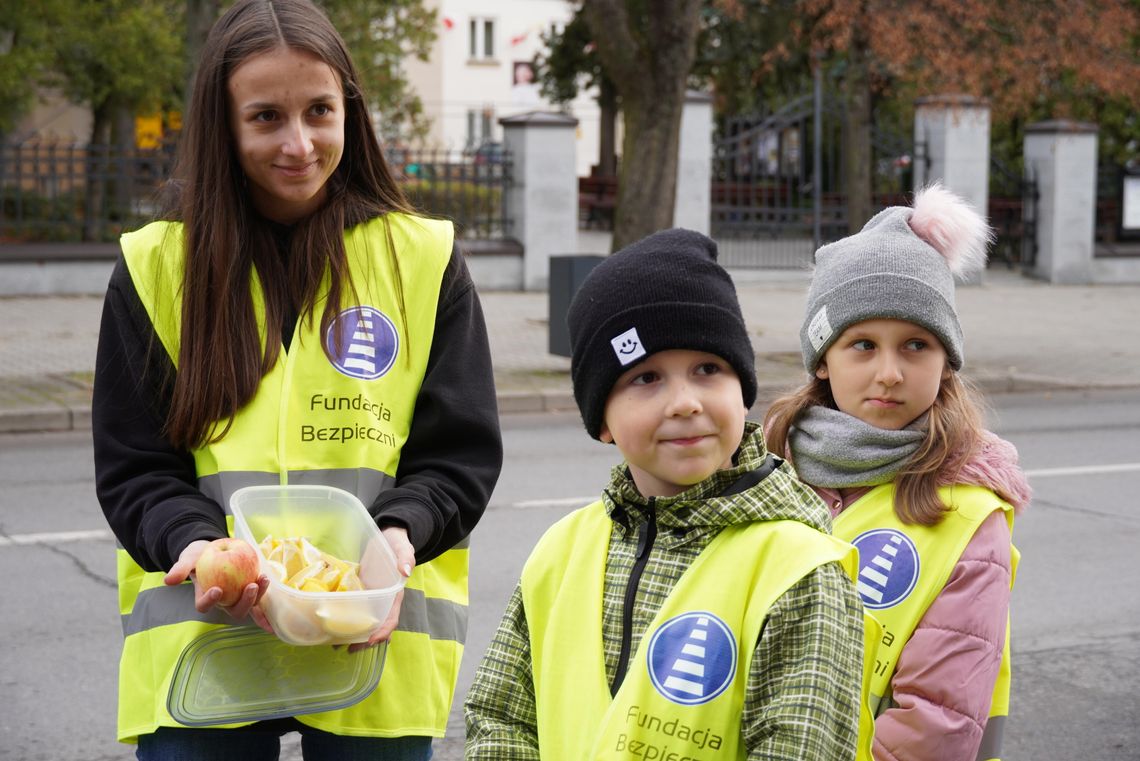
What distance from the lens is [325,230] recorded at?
2.36m

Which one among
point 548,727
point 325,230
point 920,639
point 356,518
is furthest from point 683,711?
point 325,230

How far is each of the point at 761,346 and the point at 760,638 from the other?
13175mm

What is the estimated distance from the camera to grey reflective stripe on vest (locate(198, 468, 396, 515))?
2.23 meters

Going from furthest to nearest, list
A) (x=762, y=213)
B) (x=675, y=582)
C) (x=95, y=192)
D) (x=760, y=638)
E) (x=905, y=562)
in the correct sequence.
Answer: (x=762, y=213), (x=95, y=192), (x=905, y=562), (x=675, y=582), (x=760, y=638)

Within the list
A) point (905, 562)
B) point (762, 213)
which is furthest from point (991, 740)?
point (762, 213)

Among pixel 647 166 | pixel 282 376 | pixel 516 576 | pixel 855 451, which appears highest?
pixel 647 166

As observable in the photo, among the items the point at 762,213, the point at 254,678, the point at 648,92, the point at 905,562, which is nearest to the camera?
the point at 254,678

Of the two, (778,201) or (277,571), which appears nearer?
(277,571)

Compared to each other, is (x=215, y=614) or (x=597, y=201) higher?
(x=597, y=201)

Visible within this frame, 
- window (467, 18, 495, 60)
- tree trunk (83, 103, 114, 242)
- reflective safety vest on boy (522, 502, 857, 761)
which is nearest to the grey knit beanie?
reflective safety vest on boy (522, 502, 857, 761)

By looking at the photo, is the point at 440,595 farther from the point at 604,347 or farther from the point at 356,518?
the point at 604,347

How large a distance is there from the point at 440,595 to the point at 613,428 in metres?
0.45

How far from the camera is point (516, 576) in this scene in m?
6.56

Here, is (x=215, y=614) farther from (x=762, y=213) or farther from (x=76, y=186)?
(x=762, y=213)
